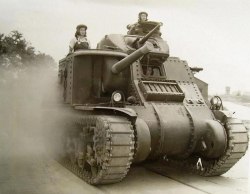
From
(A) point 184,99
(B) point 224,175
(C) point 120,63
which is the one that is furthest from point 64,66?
(B) point 224,175

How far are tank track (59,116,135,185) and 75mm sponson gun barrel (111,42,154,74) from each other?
1.13 meters

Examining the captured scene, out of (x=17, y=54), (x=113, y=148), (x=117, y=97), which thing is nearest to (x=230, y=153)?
(x=117, y=97)

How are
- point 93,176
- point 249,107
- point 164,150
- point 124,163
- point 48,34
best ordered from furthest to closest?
point 249,107 < point 48,34 < point 164,150 < point 93,176 < point 124,163

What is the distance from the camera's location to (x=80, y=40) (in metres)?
8.91

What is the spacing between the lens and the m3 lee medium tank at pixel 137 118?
6.48 meters

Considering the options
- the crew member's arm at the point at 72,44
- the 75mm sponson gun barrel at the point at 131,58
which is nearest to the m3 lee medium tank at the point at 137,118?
the 75mm sponson gun barrel at the point at 131,58

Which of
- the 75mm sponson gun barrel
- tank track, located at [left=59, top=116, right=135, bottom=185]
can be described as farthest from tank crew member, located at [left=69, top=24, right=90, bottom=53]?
tank track, located at [left=59, top=116, right=135, bottom=185]

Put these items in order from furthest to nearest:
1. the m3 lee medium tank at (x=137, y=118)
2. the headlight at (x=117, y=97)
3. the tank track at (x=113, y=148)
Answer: the headlight at (x=117, y=97)
the m3 lee medium tank at (x=137, y=118)
the tank track at (x=113, y=148)

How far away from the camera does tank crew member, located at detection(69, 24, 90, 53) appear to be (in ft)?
28.9

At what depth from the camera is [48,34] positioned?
7852 mm

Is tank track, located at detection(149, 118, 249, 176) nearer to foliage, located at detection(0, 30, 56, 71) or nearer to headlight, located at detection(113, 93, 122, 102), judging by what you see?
headlight, located at detection(113, 93, 122, 102)

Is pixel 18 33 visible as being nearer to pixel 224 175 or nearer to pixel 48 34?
pixel 48 34

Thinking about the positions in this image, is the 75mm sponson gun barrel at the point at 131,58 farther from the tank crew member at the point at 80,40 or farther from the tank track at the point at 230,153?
the tank track at the point at 230,153

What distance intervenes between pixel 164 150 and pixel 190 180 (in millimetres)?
765
